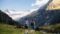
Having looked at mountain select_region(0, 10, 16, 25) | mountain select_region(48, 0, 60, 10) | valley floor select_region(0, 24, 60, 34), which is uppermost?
mountain select_region(48, 0, 60, 10)

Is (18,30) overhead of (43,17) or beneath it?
beneath

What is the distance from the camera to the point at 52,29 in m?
1.09

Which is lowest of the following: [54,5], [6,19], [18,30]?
[18,30]

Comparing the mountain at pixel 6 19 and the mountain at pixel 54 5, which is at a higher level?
the mountain at pixel 54 5

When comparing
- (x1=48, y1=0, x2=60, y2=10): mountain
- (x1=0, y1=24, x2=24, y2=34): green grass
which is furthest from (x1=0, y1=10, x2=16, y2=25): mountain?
(x1=48, y1=0, x2=60, y2=10): mountain

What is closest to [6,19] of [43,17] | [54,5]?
[43,17]

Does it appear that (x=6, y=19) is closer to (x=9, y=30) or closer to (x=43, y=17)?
(x=9, y=30)

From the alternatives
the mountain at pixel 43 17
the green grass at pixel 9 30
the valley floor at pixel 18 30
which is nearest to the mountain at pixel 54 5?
the mountain at pixel 43 17

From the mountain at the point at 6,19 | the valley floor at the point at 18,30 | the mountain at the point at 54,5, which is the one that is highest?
the mountain at the point at 54,5

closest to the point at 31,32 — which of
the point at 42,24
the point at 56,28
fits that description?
the point at 42,24

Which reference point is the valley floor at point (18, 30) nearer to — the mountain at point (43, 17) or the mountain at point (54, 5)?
the mountain at point (43, 17)

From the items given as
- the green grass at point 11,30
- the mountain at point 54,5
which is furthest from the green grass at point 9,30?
the mountain at point 54,5

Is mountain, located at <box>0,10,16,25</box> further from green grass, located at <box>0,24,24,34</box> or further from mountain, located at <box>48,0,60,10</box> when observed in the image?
mountain, located at <box>48,0,60,10</box>

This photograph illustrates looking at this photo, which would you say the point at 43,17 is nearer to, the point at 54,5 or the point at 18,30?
the point at 54,5
